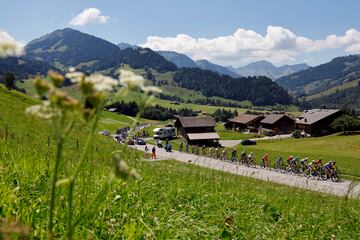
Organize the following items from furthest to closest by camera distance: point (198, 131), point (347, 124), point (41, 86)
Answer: point (198, 131) < point (347, 124) < point (41, 86)

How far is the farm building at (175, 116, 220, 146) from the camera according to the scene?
13300cm

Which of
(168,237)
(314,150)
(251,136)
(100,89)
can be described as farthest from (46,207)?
(251,136)

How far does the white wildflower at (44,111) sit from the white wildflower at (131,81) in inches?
14.5

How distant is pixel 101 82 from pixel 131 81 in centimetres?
15

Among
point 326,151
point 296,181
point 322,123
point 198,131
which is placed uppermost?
point 296,181

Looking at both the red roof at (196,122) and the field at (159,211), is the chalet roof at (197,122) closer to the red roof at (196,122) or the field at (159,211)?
the red roof at (196,122)

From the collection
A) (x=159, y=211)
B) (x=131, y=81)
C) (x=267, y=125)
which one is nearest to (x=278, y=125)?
(x=267, y=125)

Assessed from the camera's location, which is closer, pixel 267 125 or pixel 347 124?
pixel 347 124

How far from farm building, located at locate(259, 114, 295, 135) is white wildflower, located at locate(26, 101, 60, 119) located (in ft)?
584

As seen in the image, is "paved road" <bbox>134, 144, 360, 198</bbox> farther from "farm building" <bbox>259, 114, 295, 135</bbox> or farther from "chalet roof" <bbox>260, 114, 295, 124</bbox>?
"chalet roof" <bbox>260, 114, 295, 124</bbox>

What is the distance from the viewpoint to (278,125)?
178 meters

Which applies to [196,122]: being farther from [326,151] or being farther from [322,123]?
[322,123]

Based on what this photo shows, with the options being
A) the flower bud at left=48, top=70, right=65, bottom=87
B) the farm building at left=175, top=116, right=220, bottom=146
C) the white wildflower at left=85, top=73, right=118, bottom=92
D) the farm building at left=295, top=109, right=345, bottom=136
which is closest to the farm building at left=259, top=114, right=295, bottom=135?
the farm building at left=295, top=109, right=345, bottom=136

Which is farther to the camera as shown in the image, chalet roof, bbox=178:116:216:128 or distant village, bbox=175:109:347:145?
chalet roof, bbox=178:116:216:128
